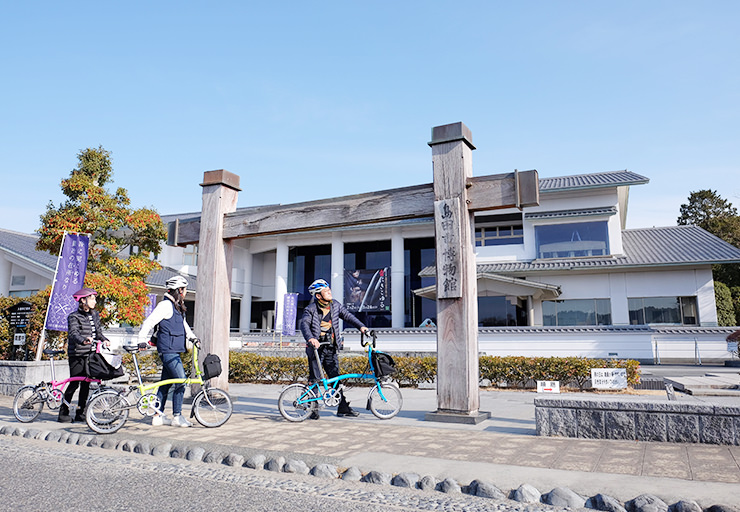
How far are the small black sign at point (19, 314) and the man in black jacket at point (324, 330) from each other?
710 cm

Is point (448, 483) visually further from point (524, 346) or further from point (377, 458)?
point (524, 346)

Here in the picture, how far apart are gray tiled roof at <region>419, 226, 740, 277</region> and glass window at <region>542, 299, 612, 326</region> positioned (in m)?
1.84

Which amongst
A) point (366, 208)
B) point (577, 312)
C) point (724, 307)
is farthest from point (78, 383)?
point (724, 307)

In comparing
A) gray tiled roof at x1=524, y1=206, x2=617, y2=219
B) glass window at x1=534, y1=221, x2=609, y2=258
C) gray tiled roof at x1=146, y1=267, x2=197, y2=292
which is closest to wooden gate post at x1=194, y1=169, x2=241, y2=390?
gray tiled roof at x1=146, y1=267, x2=197, y2=292

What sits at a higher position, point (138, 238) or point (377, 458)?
point (138, 238)

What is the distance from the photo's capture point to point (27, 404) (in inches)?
283

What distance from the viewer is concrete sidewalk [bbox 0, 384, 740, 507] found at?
3918 millimetres

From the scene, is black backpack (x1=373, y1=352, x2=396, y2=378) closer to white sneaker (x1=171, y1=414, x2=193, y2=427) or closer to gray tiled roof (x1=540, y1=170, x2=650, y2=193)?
white sneaker (x1=171, y1=414, x2=193, y2=427)

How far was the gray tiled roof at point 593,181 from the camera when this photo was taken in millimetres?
23459

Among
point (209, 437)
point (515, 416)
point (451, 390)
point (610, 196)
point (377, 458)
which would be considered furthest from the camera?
point (610, 196)

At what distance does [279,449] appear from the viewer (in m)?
5.34

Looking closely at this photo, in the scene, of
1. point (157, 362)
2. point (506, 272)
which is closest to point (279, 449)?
point (157, 362)

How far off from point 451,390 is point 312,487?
3.04 m

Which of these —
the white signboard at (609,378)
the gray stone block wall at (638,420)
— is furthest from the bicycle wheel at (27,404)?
the white signboard at (609,378)
